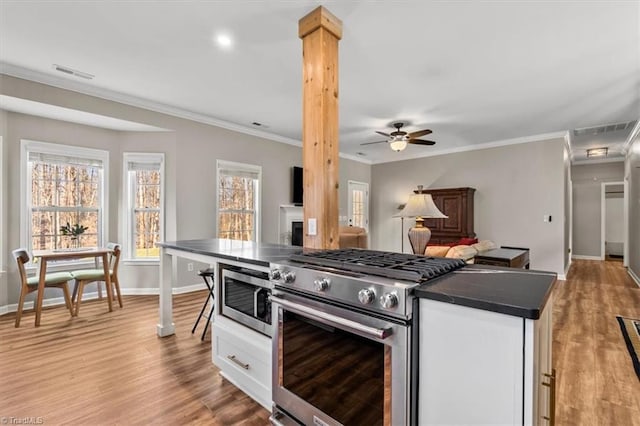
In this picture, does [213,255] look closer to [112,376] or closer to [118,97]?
[112,376]

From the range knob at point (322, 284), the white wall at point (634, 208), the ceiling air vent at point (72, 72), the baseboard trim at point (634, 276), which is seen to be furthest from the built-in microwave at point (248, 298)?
the white wall at point (634, 208)

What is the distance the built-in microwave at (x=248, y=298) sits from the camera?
6.04 feet

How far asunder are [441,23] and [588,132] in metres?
4.91

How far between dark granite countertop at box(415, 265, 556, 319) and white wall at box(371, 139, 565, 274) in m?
5.21

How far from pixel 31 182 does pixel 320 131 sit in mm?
4011

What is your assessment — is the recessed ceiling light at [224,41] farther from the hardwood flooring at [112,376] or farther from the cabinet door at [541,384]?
the cabinet door at [541,384]

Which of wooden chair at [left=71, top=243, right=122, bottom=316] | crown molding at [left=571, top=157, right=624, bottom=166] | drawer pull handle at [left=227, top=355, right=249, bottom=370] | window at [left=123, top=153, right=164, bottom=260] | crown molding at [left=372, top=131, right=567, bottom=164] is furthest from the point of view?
crown molding at [left=571, top=157, right=624, bottom=166]

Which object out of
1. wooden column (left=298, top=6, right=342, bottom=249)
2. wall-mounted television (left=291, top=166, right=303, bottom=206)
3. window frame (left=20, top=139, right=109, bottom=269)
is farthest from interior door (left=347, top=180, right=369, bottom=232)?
wooden column (left=298, top=6, right=342, bottom=249)

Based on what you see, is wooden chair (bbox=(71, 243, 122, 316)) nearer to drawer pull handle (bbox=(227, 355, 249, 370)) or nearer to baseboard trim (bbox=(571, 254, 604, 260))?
drawer pull handle (bbox=(227, 355, 249, 370))

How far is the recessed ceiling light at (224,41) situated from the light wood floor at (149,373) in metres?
2.74

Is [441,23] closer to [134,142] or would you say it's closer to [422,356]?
[422,356]

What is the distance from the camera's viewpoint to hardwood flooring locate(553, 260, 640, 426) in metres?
1.91

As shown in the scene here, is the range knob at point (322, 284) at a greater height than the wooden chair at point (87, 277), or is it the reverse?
the range knob at point (322, 284)

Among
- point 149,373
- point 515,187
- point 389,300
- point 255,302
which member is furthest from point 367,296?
point 515,187
